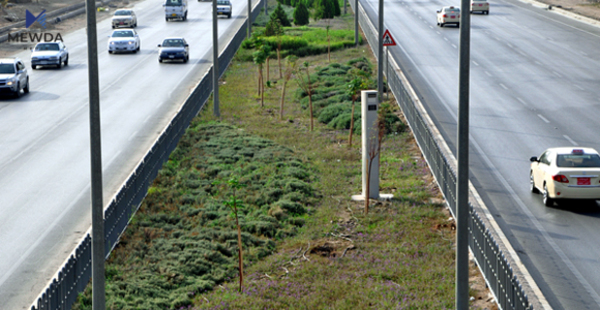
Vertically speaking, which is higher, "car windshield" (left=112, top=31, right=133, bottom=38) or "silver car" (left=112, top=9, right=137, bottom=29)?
"silver car" (left=112, top=9, right=137, bottom=29)

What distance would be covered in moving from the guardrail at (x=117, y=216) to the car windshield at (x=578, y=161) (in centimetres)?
1046

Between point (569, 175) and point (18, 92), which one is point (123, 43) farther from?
point (569, 175)

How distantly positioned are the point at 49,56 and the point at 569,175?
35133mm

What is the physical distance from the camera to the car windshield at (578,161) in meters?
19.9

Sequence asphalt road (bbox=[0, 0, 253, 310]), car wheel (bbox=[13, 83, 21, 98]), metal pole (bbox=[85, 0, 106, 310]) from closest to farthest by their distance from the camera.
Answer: metal pole (bbox=[85, 0, 106, 310]), asphalt road (bbox=[0, 0, 253, 310]), car wheel (bbox=[13, 83, 21, 98])

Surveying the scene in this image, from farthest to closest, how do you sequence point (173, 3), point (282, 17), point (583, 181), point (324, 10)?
point (324, 10) → point (173, 3) → point (282, 17) → point (583, 181)

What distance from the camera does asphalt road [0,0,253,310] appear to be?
17.6m

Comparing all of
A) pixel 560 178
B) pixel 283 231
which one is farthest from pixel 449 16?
pixel 283 231

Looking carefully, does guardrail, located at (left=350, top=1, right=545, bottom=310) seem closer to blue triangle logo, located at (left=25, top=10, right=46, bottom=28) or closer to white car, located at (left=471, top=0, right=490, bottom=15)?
white car, located at (left=471, top=0, right=490, bottom=15)

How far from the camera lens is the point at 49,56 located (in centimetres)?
4697

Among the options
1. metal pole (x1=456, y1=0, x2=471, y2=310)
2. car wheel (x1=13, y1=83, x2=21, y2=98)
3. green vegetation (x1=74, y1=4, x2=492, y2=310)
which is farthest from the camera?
car wheel (x1=13, y1=83, x2=21, y2=98)

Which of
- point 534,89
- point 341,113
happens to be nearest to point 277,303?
point 341,113

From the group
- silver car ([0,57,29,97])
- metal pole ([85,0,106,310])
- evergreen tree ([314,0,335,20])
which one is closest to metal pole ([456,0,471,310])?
metal pole ([85,0,106,310])

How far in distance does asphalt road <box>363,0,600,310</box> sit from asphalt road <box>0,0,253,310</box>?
1018cm
